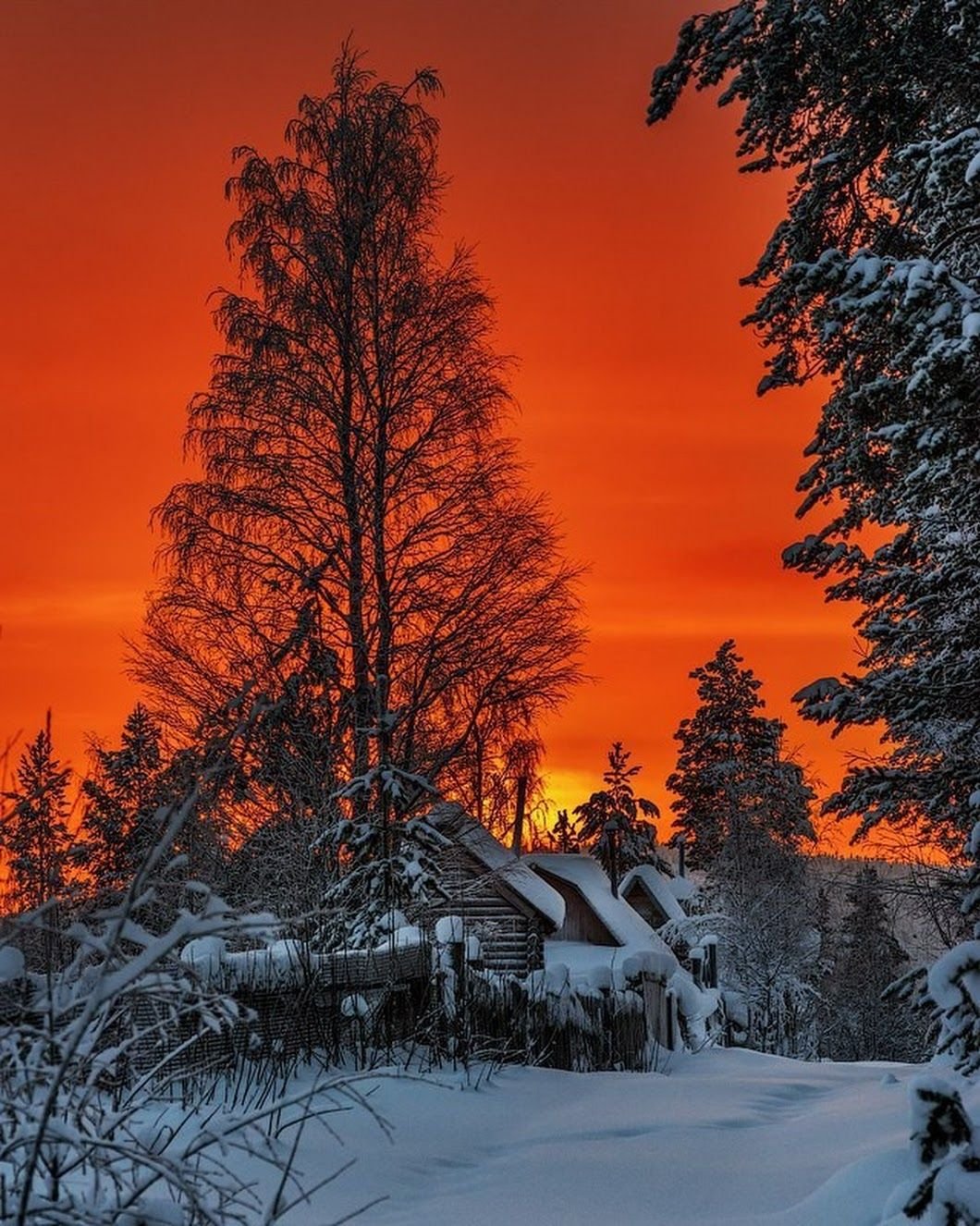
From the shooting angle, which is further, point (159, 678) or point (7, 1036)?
point (159, 678)

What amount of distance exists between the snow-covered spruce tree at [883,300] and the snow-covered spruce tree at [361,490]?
643 centimetres

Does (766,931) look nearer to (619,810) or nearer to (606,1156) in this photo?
(619,810)

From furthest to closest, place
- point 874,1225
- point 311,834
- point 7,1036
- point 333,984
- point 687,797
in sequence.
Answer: point 687,797
point 311,834
point 333,984
point 874,1225
point 7,1036

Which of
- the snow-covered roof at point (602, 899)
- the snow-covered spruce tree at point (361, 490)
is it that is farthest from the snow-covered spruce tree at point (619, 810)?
the snow-covered spruce tree at point (361, 490)

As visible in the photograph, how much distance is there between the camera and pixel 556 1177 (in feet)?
25.9

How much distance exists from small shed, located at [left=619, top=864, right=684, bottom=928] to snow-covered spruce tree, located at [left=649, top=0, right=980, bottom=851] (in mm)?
29264

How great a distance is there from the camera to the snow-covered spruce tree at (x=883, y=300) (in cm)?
748

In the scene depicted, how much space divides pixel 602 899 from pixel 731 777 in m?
15.9

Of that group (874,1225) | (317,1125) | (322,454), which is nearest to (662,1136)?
(317,1125)

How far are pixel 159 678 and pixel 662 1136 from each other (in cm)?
979

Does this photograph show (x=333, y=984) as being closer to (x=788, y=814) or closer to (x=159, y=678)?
(x=159, y=678)

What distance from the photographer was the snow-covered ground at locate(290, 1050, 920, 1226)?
6750 mm

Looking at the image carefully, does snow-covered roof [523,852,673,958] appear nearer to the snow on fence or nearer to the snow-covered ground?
the snow on fence

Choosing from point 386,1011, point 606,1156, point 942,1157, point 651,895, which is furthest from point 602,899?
point 942,1157
